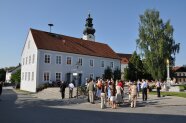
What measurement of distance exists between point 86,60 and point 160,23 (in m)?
15.7

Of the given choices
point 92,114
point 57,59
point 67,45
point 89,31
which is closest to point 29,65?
point 57,59

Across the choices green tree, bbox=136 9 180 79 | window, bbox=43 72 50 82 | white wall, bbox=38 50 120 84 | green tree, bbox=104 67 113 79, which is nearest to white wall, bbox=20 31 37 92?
white wall, bbox=38 50 120 84

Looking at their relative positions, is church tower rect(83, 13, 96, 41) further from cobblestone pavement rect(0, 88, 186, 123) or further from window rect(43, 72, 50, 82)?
cobblestone pavement rect(0, 88, 186, 123)

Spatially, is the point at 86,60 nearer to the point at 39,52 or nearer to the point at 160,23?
the point at 39,52

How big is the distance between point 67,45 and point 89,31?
73.5 feet

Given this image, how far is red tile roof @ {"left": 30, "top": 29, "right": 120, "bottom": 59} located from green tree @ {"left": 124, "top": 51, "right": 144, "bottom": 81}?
24.5ft

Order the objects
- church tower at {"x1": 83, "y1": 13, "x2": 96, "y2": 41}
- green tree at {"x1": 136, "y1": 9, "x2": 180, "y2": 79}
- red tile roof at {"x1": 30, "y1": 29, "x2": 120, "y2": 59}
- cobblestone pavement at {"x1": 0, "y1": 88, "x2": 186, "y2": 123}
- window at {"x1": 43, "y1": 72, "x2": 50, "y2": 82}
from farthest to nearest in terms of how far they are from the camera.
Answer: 1. church tower at {"x1": 83, "y1": 13, "x2": 96, "y2": 41}
2. green tree at {"x1": 136, "y1": 9, "x2": 180, "y2": 79}
3. red tile roof at {"x1": 30, "y1": 29, "x2": 120, "y2": 59}
4. window at {"x1": 43, "y1": 72, "x2": 50, "y2": 82}
5. cobblestone pavement at {"x1": 0, "y1": 88, "x2": 186, "y2": 123}

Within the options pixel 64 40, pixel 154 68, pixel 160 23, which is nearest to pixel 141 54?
pixel 154 68

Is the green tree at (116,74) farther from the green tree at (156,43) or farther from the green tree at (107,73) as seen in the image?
the green tree at (156,43)

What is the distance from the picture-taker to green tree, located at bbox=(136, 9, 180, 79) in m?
45.1

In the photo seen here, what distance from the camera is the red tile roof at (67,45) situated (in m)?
39.8

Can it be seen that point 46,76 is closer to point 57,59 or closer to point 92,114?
point 57,59

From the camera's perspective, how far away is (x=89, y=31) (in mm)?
64562

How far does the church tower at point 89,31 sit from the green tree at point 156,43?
19.2m
